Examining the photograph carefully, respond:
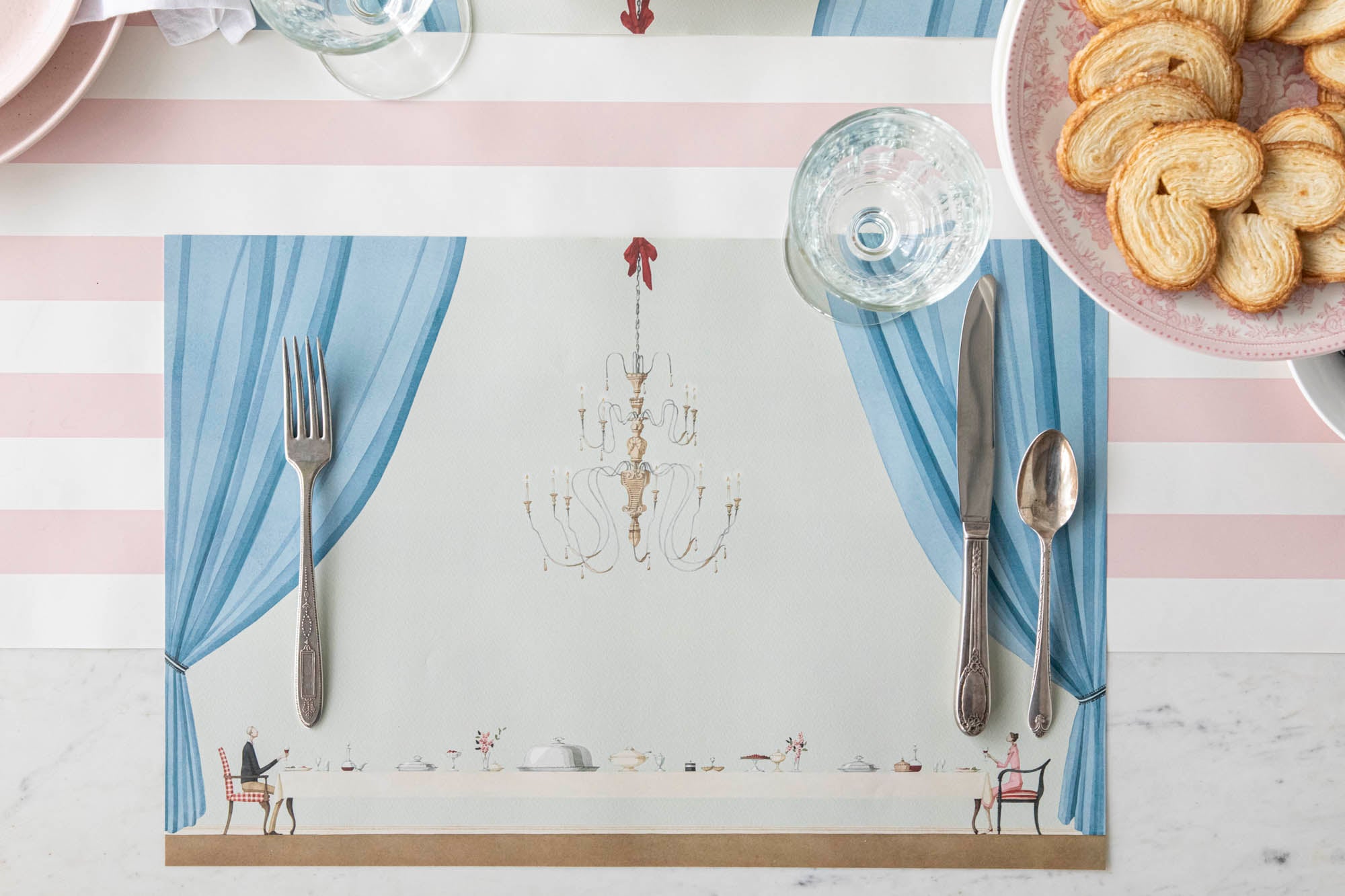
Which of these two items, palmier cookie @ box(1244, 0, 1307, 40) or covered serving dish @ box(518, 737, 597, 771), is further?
covered serving dish @ box(518, 737, 597, 771)

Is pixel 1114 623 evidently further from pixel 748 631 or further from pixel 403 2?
pixel 403 2

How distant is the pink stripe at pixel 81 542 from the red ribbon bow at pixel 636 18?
54 centimetres

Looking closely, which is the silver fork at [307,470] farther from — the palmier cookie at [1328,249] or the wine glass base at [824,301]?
the palmier cookie at [1328,249]

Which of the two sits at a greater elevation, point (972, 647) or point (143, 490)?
point (143, 490)

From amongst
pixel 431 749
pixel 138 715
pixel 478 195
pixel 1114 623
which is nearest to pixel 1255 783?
pixel 1114 623

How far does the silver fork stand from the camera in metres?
0.65

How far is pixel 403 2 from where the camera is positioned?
2.09ft

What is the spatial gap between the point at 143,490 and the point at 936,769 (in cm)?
68

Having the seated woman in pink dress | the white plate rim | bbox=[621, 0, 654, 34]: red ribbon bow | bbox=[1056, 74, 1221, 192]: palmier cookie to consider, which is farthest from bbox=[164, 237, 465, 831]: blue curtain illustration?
the white plate rim

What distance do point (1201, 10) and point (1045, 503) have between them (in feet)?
1.17

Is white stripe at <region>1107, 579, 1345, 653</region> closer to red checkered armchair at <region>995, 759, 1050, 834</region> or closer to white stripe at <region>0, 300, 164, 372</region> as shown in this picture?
red checkered armchair at <region>995, 759, 1050, 834</region>

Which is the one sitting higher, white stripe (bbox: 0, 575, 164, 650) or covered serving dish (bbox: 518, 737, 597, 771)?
white stripe (bbox: 0, 575, 164, 650)

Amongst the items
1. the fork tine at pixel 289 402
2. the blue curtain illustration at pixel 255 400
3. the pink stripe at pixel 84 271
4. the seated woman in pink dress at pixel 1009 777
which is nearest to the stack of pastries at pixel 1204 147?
the seated woman in pink dress at pixel 1009 777

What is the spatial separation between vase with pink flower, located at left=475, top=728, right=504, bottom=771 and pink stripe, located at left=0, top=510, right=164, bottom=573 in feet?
0.96
